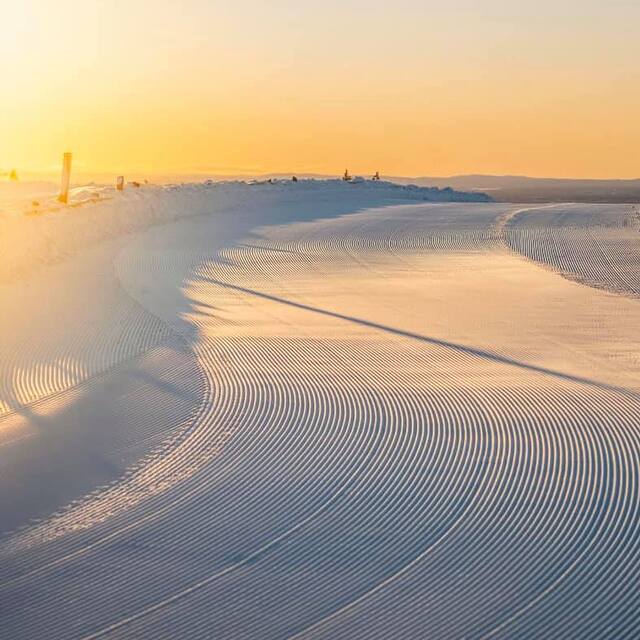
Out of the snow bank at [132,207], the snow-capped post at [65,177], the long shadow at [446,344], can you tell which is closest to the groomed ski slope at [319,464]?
the long shadow at [446,344]

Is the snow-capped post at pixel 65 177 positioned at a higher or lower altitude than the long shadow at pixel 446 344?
higher

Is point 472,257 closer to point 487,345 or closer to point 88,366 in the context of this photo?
point 487,345

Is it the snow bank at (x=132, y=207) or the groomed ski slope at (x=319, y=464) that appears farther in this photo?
the snow bank at (x=132, y=207)

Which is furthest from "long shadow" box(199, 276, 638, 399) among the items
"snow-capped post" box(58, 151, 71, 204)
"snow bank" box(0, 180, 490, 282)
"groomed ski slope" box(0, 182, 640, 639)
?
"snow-capped post" box(58, 151, 71, 204)

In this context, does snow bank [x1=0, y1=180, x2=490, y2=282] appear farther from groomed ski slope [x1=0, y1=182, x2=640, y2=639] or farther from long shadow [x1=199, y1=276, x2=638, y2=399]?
long shadow [x1=199, y1=276, x2=638, y2=399]

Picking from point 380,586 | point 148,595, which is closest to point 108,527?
point 148,595

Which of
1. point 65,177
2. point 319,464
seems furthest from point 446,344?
point 65,177

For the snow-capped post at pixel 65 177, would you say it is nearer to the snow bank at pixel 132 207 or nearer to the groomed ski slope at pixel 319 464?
the snow bank at pixel 132 207
